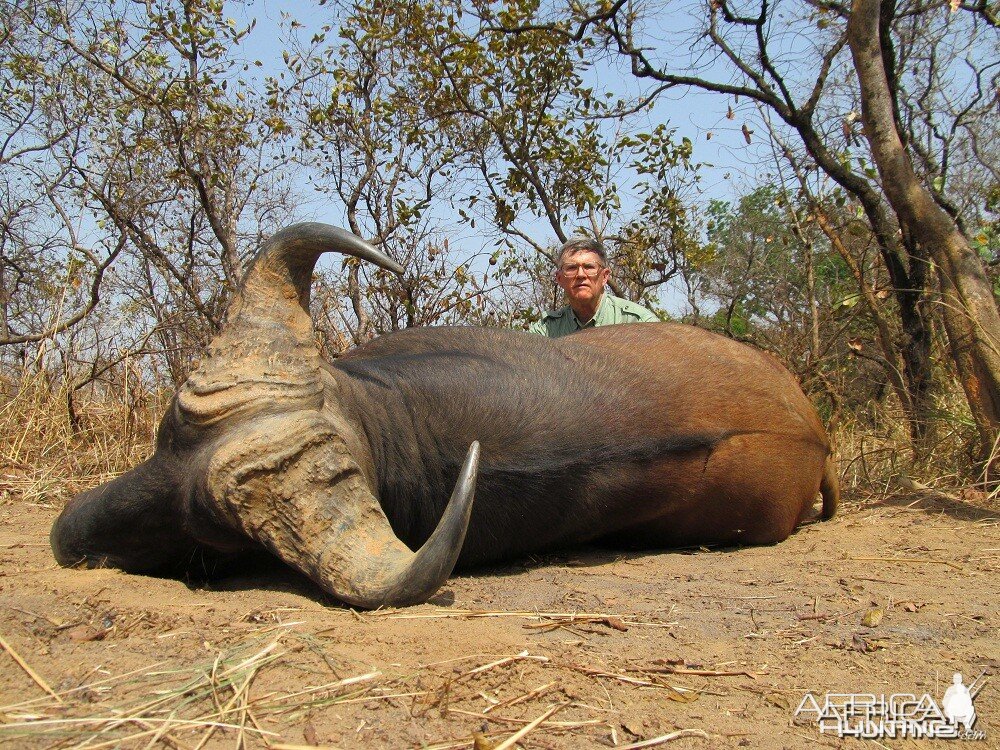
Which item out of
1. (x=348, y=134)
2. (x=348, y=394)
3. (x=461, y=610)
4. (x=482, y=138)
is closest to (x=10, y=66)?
(x=348, y=134)

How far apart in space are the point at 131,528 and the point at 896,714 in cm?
241

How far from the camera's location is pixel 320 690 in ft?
6.66

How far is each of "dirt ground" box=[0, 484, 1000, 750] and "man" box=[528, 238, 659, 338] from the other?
2.74 m

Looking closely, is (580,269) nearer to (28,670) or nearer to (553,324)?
(553,324)

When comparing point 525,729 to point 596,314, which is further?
point 596,314

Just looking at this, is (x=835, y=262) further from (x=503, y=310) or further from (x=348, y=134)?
(x=348, y=134)

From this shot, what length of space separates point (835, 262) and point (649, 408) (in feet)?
34.3

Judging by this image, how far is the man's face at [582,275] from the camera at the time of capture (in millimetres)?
5820

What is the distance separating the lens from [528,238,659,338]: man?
5.84m

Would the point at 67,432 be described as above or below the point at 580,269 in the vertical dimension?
below

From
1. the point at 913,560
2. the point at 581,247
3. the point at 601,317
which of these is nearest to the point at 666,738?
the point at 913,560

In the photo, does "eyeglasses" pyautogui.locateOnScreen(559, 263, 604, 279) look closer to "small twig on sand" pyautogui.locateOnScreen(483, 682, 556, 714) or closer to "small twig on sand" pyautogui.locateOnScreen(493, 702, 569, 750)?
"small twig on sand" pyautogui.locateOnScreen(483, 682, 556, 714)

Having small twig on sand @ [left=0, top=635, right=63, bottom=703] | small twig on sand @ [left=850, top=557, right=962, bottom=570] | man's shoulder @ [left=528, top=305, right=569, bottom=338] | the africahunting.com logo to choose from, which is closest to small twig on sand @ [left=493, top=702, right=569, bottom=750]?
the africahunting.com logo

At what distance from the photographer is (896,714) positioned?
6.76 ft
